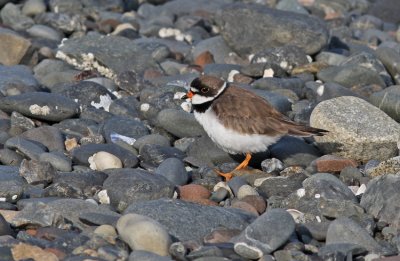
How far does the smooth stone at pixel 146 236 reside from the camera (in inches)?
245

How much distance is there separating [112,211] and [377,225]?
2045 mm

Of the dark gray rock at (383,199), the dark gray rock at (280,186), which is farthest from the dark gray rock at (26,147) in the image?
the dark gray rock at (383,199)

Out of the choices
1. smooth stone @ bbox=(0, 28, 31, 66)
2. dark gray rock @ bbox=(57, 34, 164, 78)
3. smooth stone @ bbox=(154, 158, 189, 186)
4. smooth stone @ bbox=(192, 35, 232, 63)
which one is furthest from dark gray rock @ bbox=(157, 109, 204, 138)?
smooth stone @ bbox=(192, 35, 232, 63)

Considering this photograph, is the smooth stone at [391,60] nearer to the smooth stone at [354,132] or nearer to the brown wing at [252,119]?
the smooth stone at [354,132]

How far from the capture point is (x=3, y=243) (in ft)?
20.4

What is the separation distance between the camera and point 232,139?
8.49 m

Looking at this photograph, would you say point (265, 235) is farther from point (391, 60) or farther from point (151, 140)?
point (391, 60)

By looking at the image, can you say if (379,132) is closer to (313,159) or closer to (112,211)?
(313,159)

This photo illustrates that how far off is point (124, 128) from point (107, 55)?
9.12 ft

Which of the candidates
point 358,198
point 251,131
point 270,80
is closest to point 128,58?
point 270,80

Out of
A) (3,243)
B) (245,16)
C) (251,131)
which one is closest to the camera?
(3,243)

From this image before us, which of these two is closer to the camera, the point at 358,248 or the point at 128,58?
the point at 358,248

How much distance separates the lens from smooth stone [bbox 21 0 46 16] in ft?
47.7

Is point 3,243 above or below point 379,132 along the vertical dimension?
above
